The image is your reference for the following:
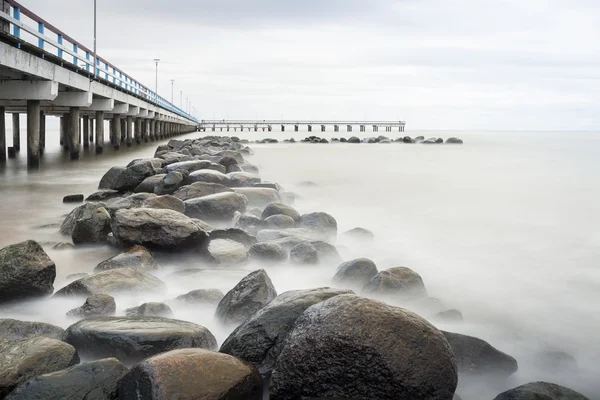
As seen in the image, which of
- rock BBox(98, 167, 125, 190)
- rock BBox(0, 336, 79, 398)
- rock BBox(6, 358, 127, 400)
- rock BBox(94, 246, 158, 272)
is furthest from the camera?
rock BBox(98, 167, 125, 190)

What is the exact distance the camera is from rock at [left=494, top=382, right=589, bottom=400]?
2.66 meters

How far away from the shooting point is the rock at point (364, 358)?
253cm

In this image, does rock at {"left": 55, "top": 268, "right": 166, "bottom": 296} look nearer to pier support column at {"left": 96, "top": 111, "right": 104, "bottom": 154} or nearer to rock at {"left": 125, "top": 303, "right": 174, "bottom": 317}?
rock at {"left": 125, "top": 303, "right": 174, "bottom": 317}

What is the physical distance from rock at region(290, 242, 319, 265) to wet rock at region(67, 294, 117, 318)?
6.36 feet

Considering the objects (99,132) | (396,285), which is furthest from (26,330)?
(99,132)

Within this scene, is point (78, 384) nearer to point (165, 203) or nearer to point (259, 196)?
point (165, 203)

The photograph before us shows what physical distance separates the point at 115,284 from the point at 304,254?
182 centimetres

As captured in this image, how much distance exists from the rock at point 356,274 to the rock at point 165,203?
2.77 metres

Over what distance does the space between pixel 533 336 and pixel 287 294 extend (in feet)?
7.12

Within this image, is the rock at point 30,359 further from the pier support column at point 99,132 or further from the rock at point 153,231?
the pier support column at point 99,132

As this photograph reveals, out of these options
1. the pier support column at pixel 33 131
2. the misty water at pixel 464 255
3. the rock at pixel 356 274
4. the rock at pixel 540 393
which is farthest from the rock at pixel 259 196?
the pier support column at pixel 33 131

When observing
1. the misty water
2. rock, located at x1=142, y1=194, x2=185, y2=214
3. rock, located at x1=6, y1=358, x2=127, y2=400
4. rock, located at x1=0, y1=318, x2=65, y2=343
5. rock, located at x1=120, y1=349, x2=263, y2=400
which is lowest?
the misty water

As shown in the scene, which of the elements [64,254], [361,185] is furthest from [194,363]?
A: [361,185]

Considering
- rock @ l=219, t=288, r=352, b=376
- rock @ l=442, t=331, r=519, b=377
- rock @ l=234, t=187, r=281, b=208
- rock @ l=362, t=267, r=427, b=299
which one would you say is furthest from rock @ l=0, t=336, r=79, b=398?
rock @ l=234, t=187, r=281, b=208
